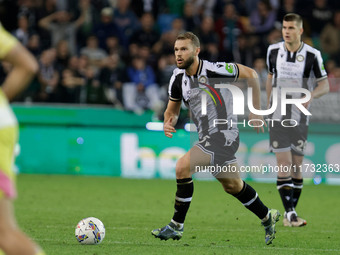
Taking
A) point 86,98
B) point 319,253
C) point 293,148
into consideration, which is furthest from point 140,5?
point 319,253

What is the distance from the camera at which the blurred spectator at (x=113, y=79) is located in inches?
625

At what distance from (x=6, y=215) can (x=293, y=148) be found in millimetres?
6145

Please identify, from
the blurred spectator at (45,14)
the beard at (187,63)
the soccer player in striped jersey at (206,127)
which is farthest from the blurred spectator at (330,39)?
the beard at (187,63)

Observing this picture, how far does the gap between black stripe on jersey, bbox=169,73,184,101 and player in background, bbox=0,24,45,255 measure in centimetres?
350

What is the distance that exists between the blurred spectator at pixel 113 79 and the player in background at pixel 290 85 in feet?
20.3

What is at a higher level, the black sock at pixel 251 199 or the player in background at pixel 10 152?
the player in background at pixel 10 152

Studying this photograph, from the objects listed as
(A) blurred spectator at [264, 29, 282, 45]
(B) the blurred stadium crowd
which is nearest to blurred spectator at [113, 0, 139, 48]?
(B) the blurred stadium crowd

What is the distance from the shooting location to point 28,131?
15828 millimetres

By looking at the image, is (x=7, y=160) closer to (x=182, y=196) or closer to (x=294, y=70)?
(x=182, y=196)

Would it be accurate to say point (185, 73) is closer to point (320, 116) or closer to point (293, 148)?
point (293, 148)

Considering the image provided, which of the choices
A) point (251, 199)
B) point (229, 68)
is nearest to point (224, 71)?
point (229, 68)

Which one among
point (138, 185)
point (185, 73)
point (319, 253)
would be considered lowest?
→ point (138, 185)

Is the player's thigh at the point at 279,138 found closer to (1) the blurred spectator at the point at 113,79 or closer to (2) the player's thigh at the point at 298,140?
(2) the player's thigh at the point at 298,140

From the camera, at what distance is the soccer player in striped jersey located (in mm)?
7859
